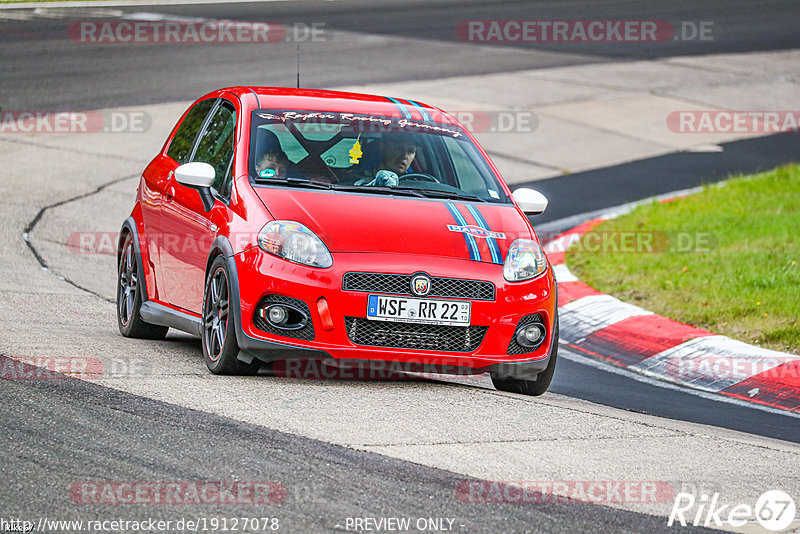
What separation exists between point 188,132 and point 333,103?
1.13 m

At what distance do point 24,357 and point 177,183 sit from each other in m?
1.65

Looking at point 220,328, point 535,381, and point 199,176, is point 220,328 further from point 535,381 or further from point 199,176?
point 535,381

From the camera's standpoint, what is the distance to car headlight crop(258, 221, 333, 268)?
6680 millimetres

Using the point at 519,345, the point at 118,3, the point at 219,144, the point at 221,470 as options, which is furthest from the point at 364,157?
the point at 118,3

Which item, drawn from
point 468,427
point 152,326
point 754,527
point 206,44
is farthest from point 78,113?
point 754,527

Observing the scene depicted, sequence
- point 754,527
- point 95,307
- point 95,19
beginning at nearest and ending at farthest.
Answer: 1. point 754,527
2. point 95,307
3. point 95,19

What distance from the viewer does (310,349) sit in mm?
6656

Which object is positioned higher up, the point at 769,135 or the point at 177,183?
the point at 177,183

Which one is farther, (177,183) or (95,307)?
(95,307)

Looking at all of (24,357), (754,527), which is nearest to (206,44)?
(24,357)

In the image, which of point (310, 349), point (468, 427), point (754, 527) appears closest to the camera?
point (754, 527)

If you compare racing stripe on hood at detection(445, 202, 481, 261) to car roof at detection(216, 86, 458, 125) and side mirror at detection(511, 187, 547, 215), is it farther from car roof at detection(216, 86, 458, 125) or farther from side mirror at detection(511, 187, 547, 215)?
car roof at detection(216, 86, 458, 125)

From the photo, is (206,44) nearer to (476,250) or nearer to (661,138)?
(661,138)

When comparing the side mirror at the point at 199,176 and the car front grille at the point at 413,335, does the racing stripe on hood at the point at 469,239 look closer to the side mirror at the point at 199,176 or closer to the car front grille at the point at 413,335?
the car front grille at the point at 413,335
